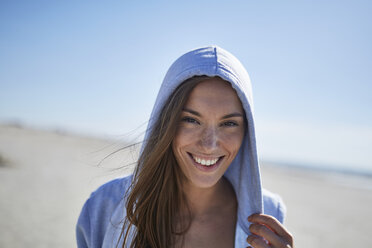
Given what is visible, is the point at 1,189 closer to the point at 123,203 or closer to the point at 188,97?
the point at 123,203

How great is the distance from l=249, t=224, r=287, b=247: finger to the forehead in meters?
0.78

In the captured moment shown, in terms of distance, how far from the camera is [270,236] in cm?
156

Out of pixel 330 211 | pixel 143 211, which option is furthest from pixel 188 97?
pixel 330 211

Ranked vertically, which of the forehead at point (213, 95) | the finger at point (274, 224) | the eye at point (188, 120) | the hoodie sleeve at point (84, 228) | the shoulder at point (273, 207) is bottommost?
the hoodie sleeve at point (84, 228)

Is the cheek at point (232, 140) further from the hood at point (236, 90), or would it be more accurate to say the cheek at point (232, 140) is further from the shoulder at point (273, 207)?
the shoulder at point (273, 207)

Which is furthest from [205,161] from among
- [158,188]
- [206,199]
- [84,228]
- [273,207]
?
[84,228]

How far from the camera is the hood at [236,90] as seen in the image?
1.73 meters

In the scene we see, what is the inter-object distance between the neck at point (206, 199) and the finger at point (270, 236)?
0.58m

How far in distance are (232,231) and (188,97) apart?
113cm

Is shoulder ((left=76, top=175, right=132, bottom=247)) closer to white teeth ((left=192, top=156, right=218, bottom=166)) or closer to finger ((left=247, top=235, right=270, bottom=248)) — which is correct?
white teeth ((left=192, top=156, right=218, bottom=166))

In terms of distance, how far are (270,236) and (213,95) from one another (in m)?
0.92

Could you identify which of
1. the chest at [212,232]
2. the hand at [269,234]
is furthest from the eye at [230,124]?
the chest at [212,232]

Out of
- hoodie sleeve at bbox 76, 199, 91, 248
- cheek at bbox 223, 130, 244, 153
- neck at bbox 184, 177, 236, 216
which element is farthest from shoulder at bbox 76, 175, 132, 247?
cheek at bbox 223, 130, 244, 153

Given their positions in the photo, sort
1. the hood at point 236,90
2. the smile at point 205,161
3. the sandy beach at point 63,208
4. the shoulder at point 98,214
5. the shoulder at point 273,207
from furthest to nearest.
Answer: the sandy beach at point 63,208 < the shoulder at point 273,207 < the shoulder at point 98,214 < the smile at point 205,161 < the hood at point 236,90
